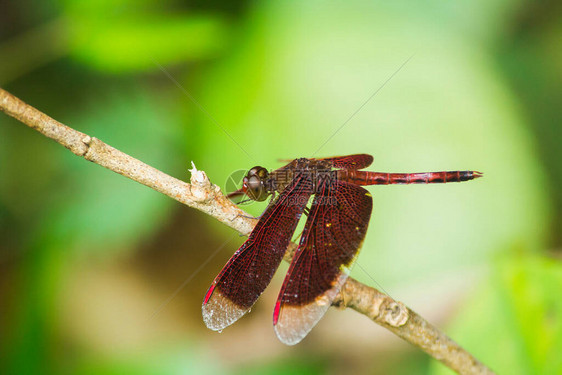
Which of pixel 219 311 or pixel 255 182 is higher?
pixel 255 182

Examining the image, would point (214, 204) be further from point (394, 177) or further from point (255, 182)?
point (394, 177)

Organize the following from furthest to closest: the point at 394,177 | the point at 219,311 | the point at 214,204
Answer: the point at 394,177 < the point at 219,311 < the point at 214,204

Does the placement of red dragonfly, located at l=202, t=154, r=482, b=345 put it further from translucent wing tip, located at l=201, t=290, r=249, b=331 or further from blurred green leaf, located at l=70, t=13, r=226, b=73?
blurred green leaf, located at l=70, t=13, r=226, b=73

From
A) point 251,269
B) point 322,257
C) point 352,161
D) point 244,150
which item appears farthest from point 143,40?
point 322,257

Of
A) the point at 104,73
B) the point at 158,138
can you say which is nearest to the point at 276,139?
the point at 158,138

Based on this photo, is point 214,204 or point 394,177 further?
point 394,177

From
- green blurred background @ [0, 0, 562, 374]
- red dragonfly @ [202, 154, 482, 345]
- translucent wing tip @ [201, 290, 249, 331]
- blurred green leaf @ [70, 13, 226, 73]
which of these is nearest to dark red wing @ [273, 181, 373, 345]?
red dragonfly @ [202, 154, 482, 345]
